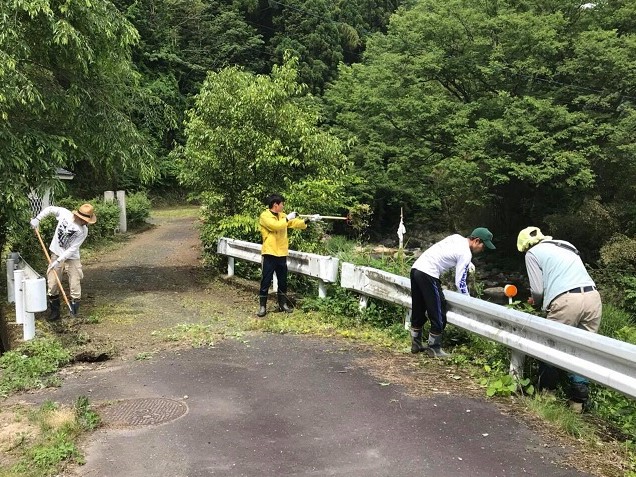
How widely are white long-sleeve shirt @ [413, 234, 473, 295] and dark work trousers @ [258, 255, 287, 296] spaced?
115 inches

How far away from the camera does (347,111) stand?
34.0 meters

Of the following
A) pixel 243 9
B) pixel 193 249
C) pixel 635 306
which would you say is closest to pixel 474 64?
pixel 635 306

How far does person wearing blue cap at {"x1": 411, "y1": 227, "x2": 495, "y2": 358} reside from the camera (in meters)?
5.92

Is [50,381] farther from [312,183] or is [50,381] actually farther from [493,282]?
[493,282]

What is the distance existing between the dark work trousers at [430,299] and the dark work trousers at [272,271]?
9.16 feet

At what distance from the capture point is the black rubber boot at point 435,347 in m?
6.11

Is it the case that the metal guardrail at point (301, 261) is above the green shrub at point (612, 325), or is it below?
above

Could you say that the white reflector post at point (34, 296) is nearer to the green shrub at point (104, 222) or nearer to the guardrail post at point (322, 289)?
the guardrail post at point (322, 289)

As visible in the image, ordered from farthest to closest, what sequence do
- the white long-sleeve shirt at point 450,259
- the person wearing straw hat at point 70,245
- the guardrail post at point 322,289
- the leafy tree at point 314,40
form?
the leafy tree at point 314,40
the guardrail post at point 322,289
the person wearing straw hat at point 70,245
the white long-sleeve shirt at point 450,259

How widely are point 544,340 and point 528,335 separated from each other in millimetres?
206

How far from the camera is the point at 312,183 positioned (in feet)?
36.4

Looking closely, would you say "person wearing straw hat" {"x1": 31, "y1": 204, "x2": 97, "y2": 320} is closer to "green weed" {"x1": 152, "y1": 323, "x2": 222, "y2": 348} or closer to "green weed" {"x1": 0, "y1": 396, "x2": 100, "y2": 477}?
"green weed" {"x1": 152, "y1": 323, "x2": 222, "y2": 348}

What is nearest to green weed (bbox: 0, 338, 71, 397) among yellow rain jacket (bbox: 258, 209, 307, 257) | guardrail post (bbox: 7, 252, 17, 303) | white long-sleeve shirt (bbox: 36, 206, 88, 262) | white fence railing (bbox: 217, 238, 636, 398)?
white long-sleeve shirt (bbox: 36, 206, 88, 262)

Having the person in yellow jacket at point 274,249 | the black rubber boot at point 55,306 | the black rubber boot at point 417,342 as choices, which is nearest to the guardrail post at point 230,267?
the person in yellow jacket at point 274,249
